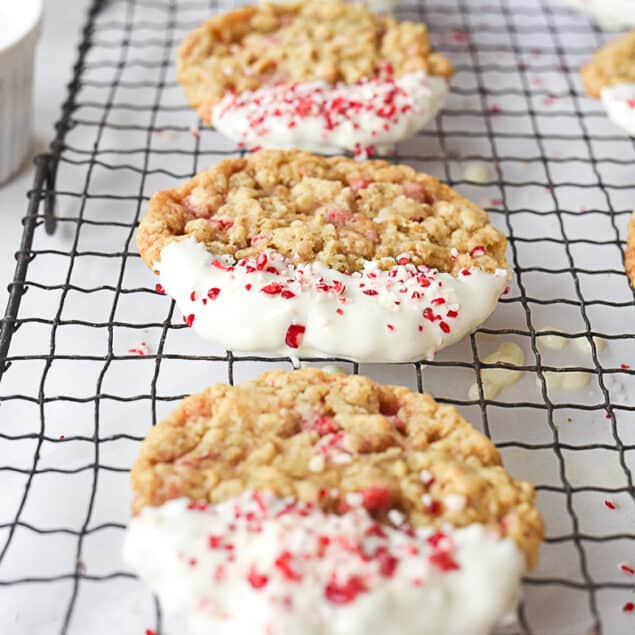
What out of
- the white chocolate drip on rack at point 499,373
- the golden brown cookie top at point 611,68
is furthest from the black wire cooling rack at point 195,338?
the golden brown cookie top at point 611,68

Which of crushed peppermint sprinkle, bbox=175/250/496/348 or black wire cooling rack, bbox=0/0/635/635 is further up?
crushed peppermint sprinkle, bbox=175/250/496/348

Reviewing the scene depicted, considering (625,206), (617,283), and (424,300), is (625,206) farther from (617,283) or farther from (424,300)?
(424,300)

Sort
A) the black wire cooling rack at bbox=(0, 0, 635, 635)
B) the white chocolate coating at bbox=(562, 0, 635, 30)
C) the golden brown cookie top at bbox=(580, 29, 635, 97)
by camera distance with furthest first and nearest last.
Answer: the white chocolate coating at bbox=(562, 0, 635, 30) < the golden brown cookie top at bbox=(580, 29, 635, 97) < the black wire cooling rack at bbox=(0, 0, 635, 635)

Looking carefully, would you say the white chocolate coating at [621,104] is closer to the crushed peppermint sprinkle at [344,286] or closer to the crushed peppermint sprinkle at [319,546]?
the crushed peppermint sprinkle at [344,286]

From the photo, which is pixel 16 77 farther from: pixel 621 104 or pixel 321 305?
pixel 621 104

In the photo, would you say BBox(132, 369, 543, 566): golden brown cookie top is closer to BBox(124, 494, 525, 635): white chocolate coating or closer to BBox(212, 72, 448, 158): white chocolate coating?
BBox(124, 494, 525, 635): white chocolate coating

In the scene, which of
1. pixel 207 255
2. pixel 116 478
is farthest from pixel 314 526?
pixel 207 255

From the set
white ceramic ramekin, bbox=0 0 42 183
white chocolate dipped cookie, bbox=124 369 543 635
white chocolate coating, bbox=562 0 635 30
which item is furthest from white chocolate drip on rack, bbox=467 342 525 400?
white chocolate coating, bbox=562 0 635 30

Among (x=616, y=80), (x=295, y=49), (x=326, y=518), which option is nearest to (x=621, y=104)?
(x=616, y=80)
